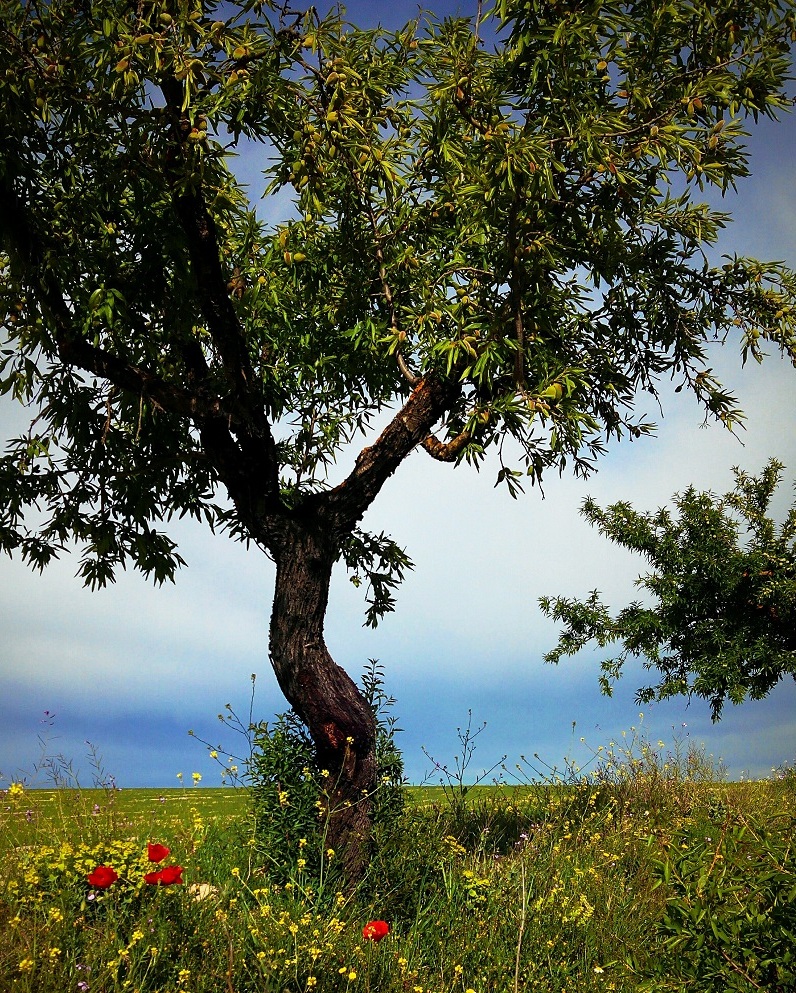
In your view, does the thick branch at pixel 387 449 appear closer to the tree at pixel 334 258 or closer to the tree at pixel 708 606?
the tree at pixel 334 258

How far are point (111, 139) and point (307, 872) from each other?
22.6 ft

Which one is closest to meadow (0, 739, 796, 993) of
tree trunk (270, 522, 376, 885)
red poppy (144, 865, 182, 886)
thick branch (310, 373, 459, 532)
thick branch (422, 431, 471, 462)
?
red poppy (144, 865, 182, 886)

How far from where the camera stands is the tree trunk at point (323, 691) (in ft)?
25.8

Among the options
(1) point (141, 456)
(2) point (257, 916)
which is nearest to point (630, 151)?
(1) point (141, 456)

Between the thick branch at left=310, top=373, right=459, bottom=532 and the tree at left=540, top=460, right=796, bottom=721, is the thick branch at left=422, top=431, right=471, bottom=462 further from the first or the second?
the tree at left=540, top=460, right=796, bottom=721

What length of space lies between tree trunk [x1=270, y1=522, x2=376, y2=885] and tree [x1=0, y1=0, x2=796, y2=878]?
3 centimetres

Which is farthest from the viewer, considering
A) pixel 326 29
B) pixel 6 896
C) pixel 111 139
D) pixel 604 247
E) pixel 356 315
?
pixel 356 315

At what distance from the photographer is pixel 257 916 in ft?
19.7

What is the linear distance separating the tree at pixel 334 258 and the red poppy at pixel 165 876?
9.92ft

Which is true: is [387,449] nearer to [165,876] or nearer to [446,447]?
[446,447]

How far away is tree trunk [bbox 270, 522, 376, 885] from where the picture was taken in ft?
25.8

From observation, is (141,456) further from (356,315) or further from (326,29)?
(326,29)

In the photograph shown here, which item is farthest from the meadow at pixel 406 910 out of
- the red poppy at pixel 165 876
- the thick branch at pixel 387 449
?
the thick branch at pixel 387 449

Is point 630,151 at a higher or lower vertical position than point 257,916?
higher
